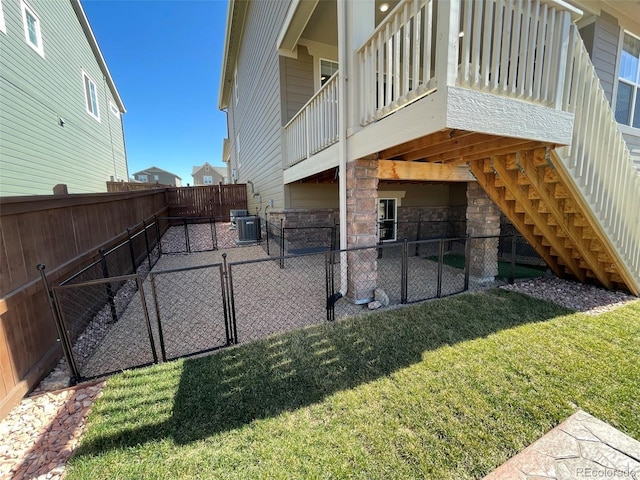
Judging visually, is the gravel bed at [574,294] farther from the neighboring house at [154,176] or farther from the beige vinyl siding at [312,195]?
the neighboring house at [154,176]

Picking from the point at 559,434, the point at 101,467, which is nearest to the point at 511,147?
the point at 559,434

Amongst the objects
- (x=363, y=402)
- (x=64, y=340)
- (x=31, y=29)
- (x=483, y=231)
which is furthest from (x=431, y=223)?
(x=31, y=29)

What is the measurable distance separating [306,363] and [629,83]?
8.60m

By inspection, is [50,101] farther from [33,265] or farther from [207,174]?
[207,174]

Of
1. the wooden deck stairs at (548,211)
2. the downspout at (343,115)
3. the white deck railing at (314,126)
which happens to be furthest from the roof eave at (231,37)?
the wooden deck stairs at (548,211)

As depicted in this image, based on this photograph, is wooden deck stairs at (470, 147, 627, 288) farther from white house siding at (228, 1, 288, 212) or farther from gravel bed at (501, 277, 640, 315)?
white house siding at (228, 1, 288, 212)

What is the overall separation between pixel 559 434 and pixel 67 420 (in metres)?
3.54

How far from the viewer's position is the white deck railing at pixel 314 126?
438cm

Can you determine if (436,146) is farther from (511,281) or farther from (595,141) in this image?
(511,281)

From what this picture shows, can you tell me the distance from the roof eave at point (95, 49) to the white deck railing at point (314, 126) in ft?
34.6

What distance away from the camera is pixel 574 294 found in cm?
447

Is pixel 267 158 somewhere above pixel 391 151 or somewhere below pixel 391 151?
above

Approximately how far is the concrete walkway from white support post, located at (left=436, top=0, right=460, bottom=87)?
108 inches

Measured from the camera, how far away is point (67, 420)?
2.09 meters
